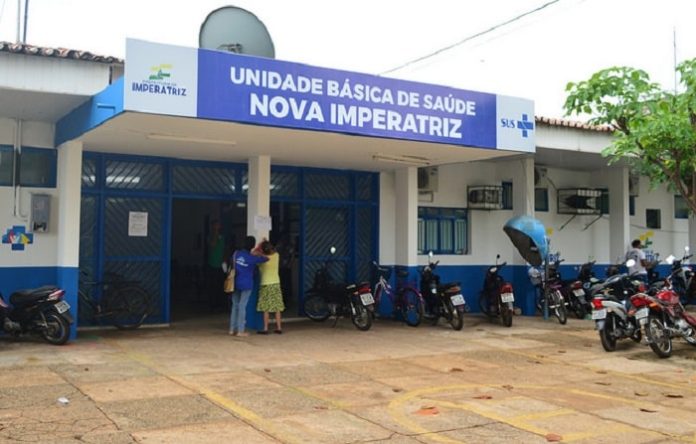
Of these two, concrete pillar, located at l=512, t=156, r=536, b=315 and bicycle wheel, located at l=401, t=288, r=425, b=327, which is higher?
concrete pillar, located at l=512, t=156, r=536, b=315

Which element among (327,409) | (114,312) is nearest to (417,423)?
(327,409)

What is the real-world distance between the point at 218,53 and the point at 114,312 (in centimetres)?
447

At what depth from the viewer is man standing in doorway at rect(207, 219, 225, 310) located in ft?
43.0

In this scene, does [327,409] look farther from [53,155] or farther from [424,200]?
[424,200]

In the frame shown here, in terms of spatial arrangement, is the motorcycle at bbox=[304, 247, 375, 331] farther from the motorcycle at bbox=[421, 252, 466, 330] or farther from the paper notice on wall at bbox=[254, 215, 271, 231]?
the paper notice on wall at bbox=[254, 215, 271, 231]

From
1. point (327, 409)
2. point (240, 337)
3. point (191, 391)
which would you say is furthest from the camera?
point (240, 337)

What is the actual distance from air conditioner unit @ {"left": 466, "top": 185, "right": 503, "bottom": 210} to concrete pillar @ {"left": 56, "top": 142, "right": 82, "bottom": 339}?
7.19 meters

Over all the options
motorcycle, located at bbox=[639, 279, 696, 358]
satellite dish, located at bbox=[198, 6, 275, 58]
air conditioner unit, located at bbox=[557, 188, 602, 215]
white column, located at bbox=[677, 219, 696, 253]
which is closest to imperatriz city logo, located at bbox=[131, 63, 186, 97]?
satellite dish, located at bbox=[198, 6, 275, 58]

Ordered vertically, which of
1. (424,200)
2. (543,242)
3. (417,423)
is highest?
(424,200)

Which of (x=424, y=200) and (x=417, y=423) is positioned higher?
(x=424, y=200)

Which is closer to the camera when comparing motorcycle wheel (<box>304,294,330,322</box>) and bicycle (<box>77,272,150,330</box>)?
bicycle (<box>77,272,150,330</box>)

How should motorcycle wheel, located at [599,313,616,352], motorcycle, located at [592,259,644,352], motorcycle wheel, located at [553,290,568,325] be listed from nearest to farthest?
motorcycle, located at [592,259,644,352], motorcycle wheel, located at [599,313,616,352], motorcycle wheel, located at [553,290,568,325]

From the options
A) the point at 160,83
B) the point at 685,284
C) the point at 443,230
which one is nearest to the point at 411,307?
the point at 443,230

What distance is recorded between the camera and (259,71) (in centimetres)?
775
